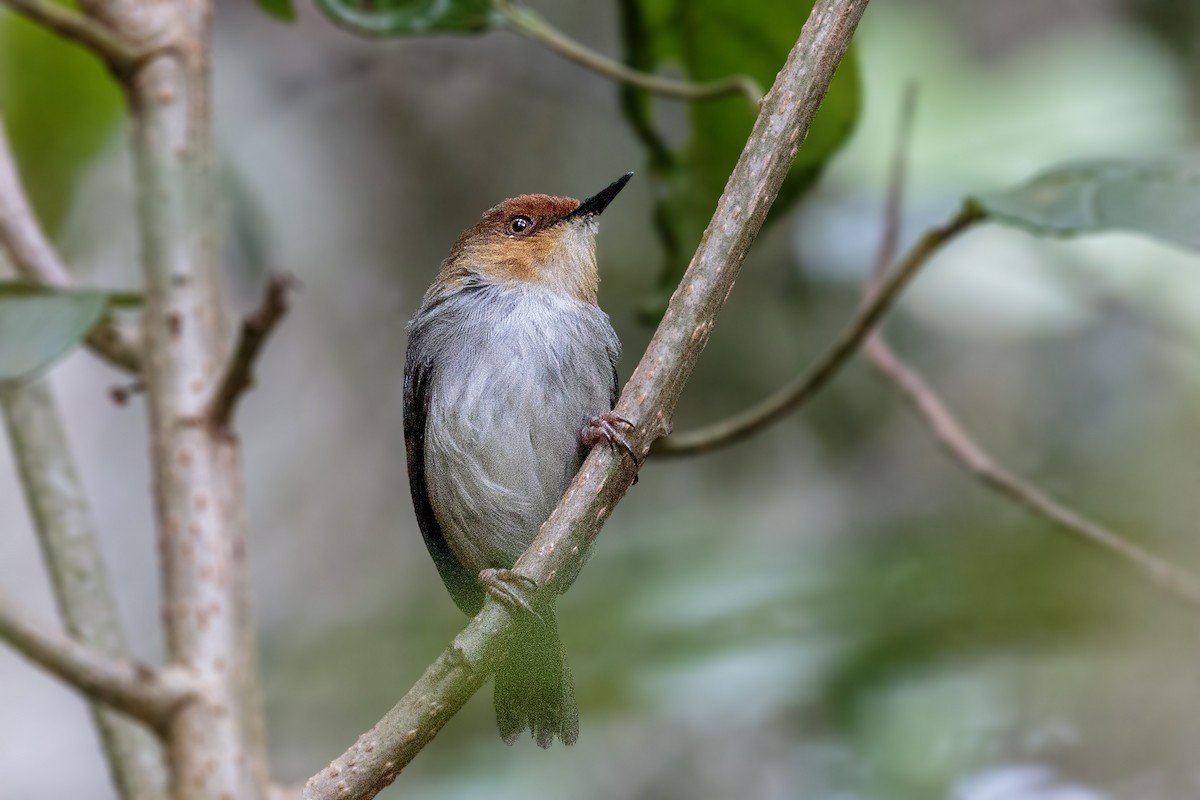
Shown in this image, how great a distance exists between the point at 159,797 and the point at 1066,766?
129 inches

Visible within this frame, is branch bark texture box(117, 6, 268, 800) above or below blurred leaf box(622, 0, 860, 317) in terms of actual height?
below

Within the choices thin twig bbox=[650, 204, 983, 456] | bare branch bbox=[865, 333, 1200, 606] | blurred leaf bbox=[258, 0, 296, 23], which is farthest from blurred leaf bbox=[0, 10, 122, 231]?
bare branch bbox=[865, 333, 1200, 606]

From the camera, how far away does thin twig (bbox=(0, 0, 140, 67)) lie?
3037 mm

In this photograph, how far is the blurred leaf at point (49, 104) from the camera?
Answer: 15.1 feet

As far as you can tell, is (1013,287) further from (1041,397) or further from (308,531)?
(308,531)

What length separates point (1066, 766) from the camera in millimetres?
4590

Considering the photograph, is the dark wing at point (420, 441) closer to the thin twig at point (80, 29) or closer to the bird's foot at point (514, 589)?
the bird's foot at point (514, 589)

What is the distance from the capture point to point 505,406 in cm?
254

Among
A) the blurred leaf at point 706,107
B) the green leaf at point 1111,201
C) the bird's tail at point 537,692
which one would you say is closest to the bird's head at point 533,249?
the blurred leaf at point 706,107

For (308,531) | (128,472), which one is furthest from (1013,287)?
(128,472)

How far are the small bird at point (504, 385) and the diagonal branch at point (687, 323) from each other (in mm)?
643

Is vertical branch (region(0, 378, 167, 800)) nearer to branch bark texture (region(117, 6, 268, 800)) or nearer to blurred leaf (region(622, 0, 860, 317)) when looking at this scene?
branch bark texture (region(117, 6, 268, 800))

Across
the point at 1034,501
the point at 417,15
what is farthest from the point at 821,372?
the point at 417,15

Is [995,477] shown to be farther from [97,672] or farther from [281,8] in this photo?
[281,8]
